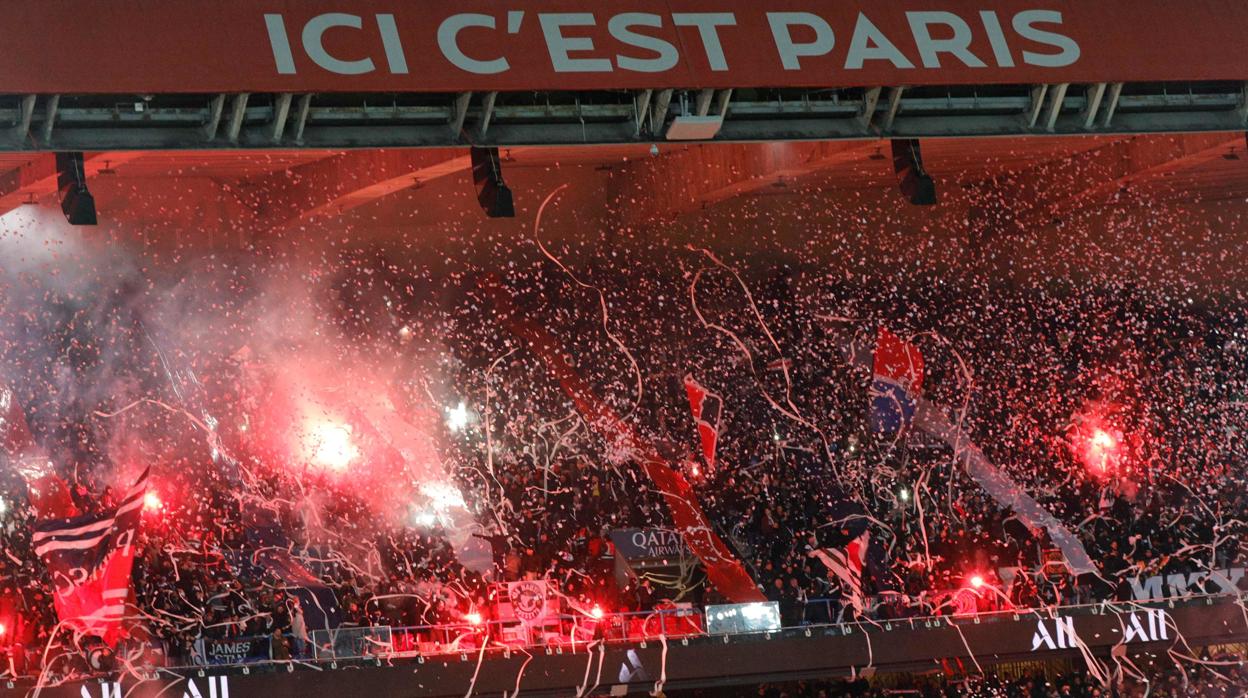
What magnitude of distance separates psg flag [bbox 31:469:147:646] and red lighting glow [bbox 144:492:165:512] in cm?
267

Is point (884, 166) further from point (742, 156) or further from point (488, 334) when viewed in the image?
point (488, 334)

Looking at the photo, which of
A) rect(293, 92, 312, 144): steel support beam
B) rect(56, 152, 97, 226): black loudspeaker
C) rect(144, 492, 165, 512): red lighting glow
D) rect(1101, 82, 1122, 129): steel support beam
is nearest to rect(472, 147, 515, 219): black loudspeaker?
rect(293, 92, 312, 144): steel support beam

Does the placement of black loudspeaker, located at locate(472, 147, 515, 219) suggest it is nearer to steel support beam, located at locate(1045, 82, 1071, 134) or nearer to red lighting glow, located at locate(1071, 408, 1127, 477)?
steel support beam, located at locate(1045, 82, 1071, 134)

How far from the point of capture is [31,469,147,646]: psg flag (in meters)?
11.5

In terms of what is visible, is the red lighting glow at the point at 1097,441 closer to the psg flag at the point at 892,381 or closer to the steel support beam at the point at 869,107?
the psg flag at the point at 892,381

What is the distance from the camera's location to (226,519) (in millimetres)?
14039

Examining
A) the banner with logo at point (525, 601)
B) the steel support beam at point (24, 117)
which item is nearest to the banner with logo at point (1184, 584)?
the banner with logo at point (525, 601)

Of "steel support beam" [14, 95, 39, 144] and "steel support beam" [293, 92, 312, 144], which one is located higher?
"steel support beam" [293, 92, 312, 144]

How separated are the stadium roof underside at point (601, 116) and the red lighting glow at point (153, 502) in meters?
7.33

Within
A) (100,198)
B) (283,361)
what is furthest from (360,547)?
(100,198)

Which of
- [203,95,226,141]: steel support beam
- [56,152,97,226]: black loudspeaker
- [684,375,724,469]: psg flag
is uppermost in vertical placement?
[203,95,226,141]: steel support beam

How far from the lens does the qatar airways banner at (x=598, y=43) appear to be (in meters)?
7.44

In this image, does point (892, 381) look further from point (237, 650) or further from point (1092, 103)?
point (237, 650)

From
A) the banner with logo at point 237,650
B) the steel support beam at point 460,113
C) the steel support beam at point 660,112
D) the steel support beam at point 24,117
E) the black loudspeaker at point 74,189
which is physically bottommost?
the banner with logo at point 237,650
